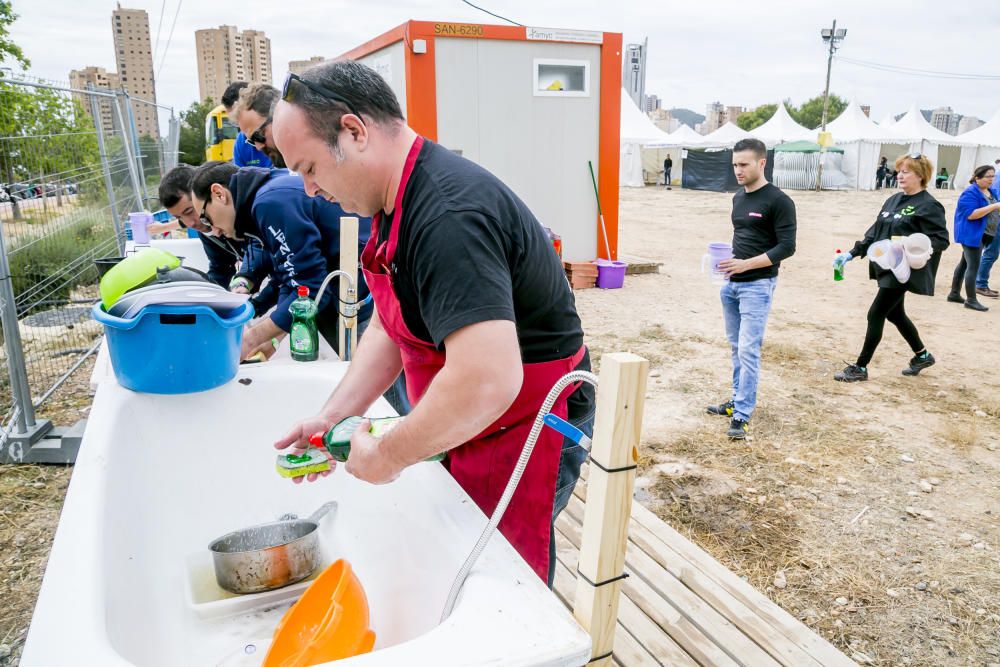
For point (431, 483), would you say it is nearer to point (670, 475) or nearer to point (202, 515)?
point (202, 515)

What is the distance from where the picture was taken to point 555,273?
4.67ft

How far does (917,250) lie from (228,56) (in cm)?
3319

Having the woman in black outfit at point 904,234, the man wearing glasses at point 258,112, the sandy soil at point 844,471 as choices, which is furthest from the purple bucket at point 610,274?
the man wearing glasses at point 258,112

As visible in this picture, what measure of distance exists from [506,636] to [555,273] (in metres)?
0.70

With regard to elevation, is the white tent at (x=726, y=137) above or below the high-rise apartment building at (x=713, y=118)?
below

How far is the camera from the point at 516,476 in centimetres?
123

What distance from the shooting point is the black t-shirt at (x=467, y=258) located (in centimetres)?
112

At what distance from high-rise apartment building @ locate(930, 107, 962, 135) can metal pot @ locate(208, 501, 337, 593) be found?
85.6 meters

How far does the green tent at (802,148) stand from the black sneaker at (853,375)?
2430cm

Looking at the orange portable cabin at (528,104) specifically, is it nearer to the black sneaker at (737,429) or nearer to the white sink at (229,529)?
the black sneaker at (737,429)

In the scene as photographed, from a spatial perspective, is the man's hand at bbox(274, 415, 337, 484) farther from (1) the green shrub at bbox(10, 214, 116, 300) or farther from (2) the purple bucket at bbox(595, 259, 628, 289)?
(2) the purple bucket at bbox(595, 259, 628, 289)

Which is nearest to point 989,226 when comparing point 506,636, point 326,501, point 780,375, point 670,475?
point 780,375

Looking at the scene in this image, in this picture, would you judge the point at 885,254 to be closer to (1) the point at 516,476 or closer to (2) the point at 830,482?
(2) the point at 830,482

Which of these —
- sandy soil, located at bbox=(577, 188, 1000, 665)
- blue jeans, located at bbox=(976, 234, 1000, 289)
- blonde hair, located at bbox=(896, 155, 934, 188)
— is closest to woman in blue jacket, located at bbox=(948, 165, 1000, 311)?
blue jeans, located at bbox=(976, 234, 1000, 289)
